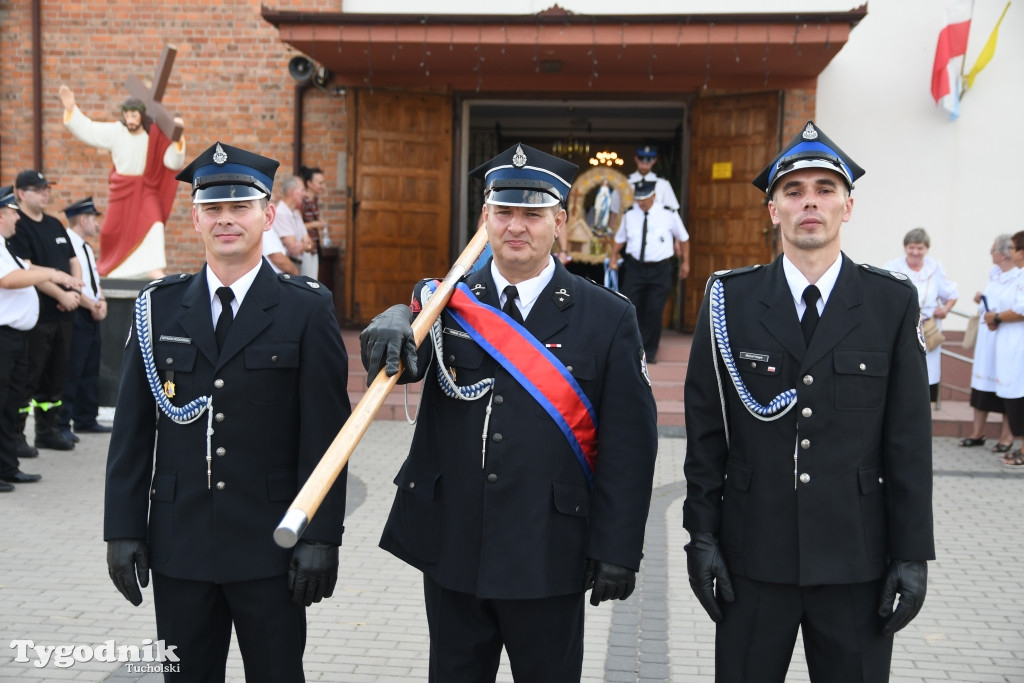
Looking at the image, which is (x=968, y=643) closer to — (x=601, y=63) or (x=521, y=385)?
(x=521, y=385)

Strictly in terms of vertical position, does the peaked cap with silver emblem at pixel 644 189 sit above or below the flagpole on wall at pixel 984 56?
below

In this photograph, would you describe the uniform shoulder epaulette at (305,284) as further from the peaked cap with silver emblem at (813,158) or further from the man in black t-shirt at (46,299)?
the man in black t-shirt at (46,299)

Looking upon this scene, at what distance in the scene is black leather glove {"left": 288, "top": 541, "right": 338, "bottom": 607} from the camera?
9.37 ft

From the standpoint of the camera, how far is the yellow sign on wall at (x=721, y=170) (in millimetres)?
11781

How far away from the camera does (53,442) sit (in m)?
8.34

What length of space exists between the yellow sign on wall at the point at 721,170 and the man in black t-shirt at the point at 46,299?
7095 mm

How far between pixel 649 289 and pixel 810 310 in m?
7.72

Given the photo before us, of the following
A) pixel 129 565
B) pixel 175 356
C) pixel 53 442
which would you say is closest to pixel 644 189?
pixel 53 442

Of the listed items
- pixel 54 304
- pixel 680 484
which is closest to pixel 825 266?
pixel 680 484

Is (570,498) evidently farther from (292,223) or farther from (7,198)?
(292,223)

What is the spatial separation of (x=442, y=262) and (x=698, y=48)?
13.5ft

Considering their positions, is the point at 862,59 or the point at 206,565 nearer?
the point at 206,565

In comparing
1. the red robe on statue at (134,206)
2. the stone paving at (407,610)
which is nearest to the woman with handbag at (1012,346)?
the stone paving at (407,610)

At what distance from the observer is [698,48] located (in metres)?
10.4
